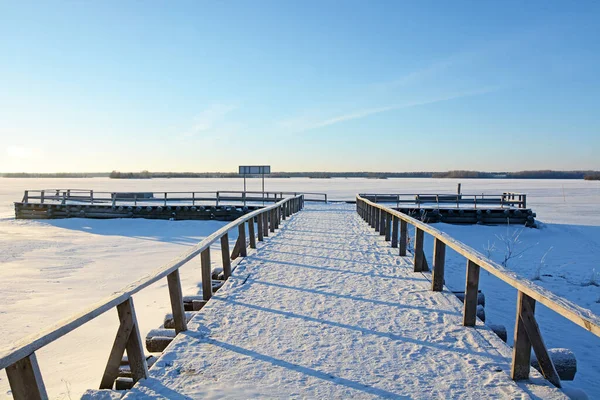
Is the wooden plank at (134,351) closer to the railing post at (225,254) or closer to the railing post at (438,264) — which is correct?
the railing post at (225,254)

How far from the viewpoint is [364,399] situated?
313 cm

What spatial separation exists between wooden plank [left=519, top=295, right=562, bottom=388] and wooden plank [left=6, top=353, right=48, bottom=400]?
10.9 feet

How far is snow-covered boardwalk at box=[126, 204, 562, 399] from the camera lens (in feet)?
10.8

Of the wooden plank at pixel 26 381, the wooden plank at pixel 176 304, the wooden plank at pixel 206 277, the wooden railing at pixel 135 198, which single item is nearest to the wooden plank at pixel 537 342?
the wooden plank at pixel 176 304

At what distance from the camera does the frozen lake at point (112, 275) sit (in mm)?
6977

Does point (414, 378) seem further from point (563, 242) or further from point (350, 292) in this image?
point (563, 242)

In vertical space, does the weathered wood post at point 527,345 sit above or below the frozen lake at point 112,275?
above

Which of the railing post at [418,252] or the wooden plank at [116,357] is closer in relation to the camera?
the wooden plank at [116,357]

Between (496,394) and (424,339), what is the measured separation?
1124 millimetres

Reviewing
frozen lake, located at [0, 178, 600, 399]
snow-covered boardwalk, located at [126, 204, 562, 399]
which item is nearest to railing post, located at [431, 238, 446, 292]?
snow-covered boardwalk, located at [126, 204, 562, 399]

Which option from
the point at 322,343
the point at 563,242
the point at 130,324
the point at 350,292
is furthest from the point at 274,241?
the point at 563,242

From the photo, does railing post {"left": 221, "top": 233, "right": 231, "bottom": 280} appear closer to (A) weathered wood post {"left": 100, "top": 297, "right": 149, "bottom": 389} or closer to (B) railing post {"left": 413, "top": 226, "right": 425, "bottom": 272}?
(B) railing post {"left": 413, "top": 226, "right": 425, "bottom": 272}

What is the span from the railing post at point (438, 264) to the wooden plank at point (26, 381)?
4630 mm

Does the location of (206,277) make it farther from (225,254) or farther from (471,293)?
(471,293)
